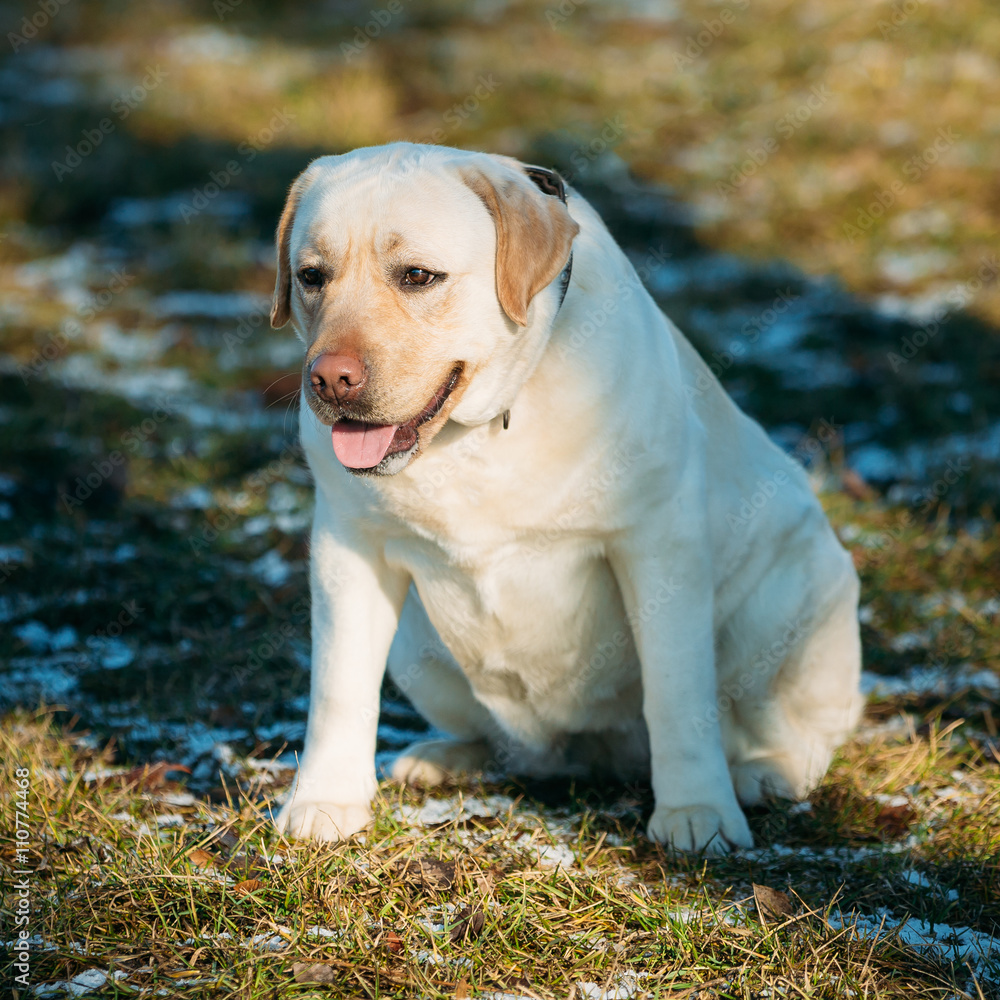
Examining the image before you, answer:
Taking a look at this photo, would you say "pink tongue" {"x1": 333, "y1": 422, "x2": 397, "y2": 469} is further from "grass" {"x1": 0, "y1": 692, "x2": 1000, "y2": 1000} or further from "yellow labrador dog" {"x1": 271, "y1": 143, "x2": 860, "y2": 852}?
"grass" {"x1": 0, "y1": 692, "x2": 1000, "y2": 1000}

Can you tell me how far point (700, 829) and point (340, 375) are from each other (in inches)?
55.8

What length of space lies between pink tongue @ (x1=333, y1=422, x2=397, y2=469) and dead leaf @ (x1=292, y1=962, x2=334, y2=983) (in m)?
1.02

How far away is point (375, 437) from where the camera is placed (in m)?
2.38

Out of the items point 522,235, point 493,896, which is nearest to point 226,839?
point 493,896

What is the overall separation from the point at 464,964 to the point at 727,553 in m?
1.34

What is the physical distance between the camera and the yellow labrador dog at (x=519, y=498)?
2.38 meters

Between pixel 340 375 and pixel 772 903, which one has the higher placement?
pixel 340 375

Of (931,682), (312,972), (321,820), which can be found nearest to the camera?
(312,972)

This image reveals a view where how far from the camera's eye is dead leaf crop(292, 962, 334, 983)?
2.07m

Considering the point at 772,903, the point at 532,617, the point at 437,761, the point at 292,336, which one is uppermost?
the point at 292,336

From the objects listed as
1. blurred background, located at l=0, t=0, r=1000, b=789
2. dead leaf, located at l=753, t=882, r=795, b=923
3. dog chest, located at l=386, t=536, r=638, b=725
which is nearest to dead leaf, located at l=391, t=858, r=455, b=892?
dog chest, located at l=386, t=536, r=638, b=725

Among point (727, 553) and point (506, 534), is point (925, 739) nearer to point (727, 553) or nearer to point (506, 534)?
point (727, 553)

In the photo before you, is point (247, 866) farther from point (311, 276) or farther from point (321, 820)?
point (311, 276)

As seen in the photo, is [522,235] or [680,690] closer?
[522,235]
